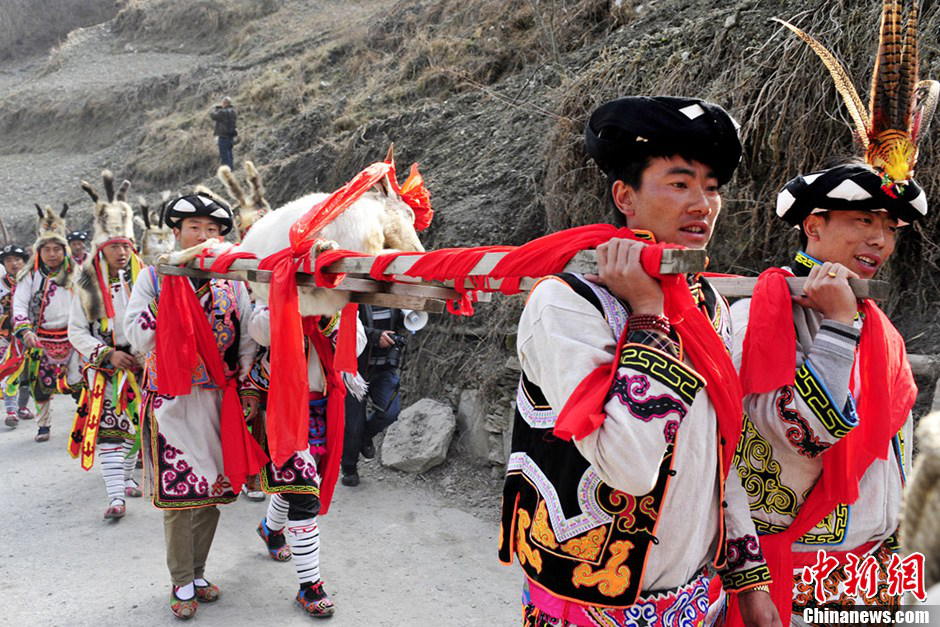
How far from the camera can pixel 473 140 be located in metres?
9.34

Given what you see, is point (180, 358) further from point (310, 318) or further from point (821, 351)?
point (821, 351)

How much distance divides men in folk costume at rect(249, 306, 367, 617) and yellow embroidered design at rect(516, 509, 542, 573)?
2282 mm

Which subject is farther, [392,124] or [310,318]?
[392,124]

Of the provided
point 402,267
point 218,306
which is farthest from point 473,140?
point 402,267

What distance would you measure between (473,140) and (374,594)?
19.9ft

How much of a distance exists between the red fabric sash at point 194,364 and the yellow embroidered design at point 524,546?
252cm

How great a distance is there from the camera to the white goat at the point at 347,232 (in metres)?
3.12

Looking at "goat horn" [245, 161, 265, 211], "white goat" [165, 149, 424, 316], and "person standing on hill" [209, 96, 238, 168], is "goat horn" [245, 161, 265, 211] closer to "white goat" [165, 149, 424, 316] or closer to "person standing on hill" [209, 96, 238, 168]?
"white goat" [165, 149, 424, 316]

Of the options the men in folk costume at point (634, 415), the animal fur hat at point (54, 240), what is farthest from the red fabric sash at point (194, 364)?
the animal fur hat at point (54, 240)

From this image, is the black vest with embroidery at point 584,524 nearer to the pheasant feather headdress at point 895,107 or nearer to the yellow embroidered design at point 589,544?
the yellow embroidered design at point 589,544

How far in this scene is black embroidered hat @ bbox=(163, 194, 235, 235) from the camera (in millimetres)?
4148

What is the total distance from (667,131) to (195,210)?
119 inches

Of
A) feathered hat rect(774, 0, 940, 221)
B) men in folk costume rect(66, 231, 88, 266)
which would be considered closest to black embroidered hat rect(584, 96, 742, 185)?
feathered hat rect(774, 0, 940, 221)

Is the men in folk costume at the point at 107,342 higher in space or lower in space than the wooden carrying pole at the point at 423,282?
lower
